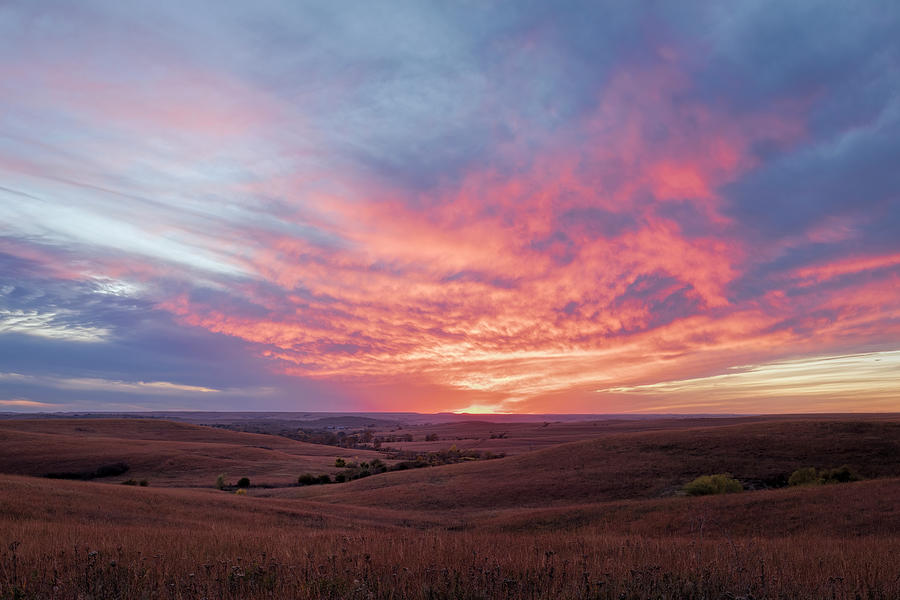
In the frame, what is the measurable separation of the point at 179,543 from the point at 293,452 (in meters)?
86.8

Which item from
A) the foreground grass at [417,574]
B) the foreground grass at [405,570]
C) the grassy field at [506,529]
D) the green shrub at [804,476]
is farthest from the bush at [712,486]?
the foreground grass at [417,574]

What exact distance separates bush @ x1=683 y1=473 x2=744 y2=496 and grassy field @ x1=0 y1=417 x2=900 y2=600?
6.89 ft

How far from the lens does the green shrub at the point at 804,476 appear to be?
122 feet

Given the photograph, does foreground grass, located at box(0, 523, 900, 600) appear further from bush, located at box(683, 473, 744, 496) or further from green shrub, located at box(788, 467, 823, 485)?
green shrub, located at box(788, 467, 823, 485)

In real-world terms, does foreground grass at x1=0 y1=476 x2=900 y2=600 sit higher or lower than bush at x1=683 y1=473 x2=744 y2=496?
higher

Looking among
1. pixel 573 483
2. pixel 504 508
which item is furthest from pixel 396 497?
pixel 573 483

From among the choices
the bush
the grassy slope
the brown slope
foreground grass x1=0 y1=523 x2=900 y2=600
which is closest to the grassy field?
foreground grass x1=0 y1=523 x2=900 y2=600

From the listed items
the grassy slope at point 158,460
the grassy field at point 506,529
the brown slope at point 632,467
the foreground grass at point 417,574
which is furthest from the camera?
the grassy slope at point 158,460

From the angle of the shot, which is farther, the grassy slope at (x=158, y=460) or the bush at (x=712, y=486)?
the grassy slope at (x=158, y=460)

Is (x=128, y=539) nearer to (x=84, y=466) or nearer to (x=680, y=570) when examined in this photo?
(x=680, y=570)

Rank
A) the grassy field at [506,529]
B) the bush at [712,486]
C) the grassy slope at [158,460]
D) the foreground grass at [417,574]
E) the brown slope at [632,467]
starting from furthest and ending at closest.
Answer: the grassy slope at [158,460] → the brown slope at [632,467] → the bush at [712,486] → the grassy field at [506,529] → the foreground grass at [417,574]

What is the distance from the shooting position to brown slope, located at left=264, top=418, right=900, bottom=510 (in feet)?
132

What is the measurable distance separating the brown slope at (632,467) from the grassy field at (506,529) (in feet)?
0.77

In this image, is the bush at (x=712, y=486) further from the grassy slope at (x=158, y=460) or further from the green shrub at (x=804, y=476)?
the grassy slope at (x=158, y=460)
